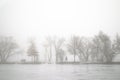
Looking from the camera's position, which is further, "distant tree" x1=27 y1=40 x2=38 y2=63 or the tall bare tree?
the tall bare tree

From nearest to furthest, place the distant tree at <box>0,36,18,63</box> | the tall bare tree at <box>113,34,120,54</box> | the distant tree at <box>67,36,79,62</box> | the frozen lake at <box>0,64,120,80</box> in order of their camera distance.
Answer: the frozen lake at <box>0,64,120,80</box> < the distant tree at <box>0,36,18,63</box> < the tall bare tree at <box>113,34,120,54</box> < the distant tree at <box>67,36,79,62</box>

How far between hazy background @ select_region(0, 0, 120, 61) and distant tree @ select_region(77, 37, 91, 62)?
0.57 metres

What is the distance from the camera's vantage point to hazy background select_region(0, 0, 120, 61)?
38.4ft

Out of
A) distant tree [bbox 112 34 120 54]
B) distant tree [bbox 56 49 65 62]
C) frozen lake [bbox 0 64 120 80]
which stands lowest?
frozen lake [bbox 0 64 120 80]

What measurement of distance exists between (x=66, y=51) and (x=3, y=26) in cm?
561

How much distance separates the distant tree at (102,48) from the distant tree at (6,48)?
6699mm

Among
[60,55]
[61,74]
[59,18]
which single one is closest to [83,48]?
[60,55]

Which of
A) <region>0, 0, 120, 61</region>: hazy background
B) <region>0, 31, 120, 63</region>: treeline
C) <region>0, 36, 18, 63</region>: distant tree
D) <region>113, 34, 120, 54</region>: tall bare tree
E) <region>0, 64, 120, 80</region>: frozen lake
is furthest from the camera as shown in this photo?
<region>113, 34, 120, 54</region>: tall bare tree

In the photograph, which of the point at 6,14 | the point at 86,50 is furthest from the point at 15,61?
the point at 86,50

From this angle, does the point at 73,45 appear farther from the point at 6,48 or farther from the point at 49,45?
the point at 6,48

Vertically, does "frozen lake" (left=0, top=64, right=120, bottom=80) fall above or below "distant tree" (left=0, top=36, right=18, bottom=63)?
below

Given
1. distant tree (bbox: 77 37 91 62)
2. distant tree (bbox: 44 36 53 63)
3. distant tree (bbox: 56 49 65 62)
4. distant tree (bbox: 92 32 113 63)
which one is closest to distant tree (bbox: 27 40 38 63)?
distant tree (bbox: 44 36 53 63)

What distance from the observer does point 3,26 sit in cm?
1084

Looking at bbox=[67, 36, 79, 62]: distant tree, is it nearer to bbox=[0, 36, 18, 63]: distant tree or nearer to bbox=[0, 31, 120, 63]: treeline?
bbox=[0, 31, 120, 63]: treeline
